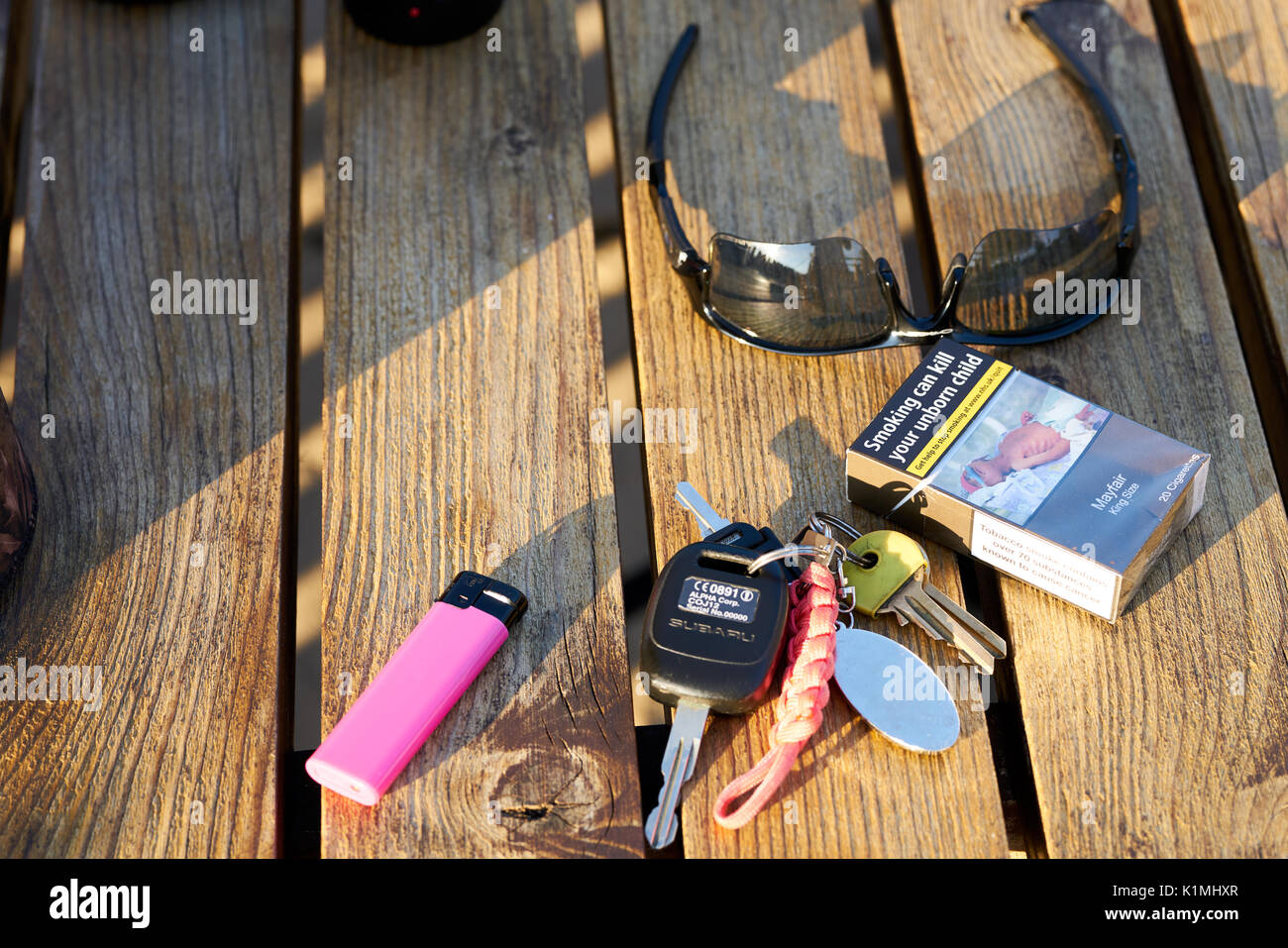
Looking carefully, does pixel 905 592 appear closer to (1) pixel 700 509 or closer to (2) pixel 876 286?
(1) pixel 700 509

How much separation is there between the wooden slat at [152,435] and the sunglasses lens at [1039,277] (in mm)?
735

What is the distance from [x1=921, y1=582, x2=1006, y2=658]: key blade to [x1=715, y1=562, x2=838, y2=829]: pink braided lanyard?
0.12 meters

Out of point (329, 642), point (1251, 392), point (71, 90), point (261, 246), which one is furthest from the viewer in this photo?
point (71, 90)

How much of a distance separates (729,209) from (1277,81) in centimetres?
70

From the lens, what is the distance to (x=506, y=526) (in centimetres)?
120

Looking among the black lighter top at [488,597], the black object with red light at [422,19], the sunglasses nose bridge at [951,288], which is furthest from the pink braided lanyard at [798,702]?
the black object with red light at [422,19]

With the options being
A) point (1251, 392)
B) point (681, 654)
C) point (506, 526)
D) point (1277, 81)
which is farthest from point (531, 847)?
point (1277, 81)

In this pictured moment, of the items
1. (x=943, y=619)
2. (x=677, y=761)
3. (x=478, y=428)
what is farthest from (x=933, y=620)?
(x=478, y=428)

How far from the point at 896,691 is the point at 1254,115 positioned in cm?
90

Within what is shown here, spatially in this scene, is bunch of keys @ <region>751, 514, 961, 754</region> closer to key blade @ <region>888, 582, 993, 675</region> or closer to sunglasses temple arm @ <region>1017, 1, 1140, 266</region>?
key blade @ <region>888, 582, 993, 675</region>

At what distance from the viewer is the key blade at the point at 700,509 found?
1.14 meters
